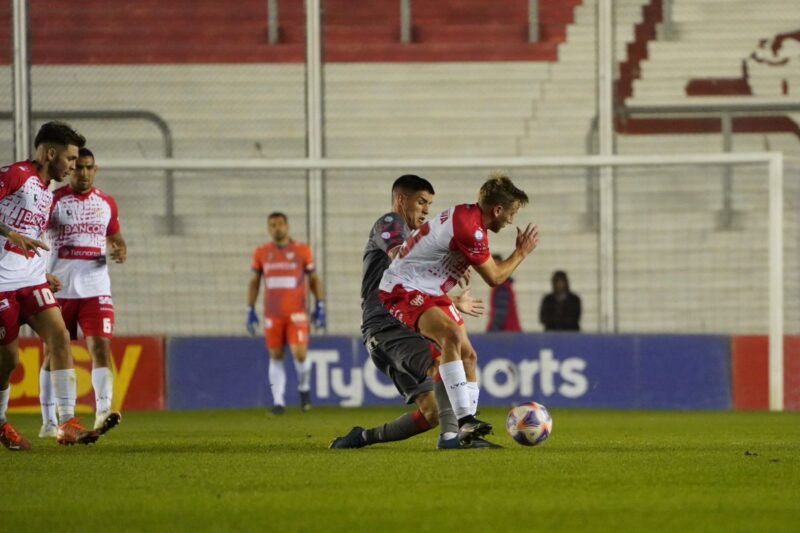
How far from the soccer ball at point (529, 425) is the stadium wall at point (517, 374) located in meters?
7.15

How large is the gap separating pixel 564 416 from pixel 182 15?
896cm

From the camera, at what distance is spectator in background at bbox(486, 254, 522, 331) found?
1714cm

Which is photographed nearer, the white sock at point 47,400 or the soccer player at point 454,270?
the soccer player at point 454,270

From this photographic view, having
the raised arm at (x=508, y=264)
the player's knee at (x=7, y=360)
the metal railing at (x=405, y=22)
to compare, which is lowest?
the player's knee at (x=7, y=360)

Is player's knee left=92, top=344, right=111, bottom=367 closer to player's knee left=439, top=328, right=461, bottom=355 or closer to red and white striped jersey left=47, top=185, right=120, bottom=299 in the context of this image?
red and white striped jersey left=47, top=185, right=120, bottom=299

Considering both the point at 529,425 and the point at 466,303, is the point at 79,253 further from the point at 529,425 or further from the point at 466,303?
the point at 529,425

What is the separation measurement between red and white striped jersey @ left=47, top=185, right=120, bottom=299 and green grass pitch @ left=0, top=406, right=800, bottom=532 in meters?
1.15

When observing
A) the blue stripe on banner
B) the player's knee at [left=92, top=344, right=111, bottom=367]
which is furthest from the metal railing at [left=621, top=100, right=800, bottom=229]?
the player's knee at [left=92, top=344, right=111, bottom=367]

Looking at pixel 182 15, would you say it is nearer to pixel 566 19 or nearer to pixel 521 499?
pixel 566 19

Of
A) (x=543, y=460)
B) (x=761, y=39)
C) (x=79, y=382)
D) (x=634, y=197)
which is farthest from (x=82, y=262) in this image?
(x=761, y=39)

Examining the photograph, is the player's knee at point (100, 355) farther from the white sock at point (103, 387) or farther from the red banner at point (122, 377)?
the red banner at point (122, 377)

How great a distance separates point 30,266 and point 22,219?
307 mm

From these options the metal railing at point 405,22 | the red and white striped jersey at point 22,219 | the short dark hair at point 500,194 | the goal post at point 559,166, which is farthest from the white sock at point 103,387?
the metal railing at point 405,22

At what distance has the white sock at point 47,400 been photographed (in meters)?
11.2
